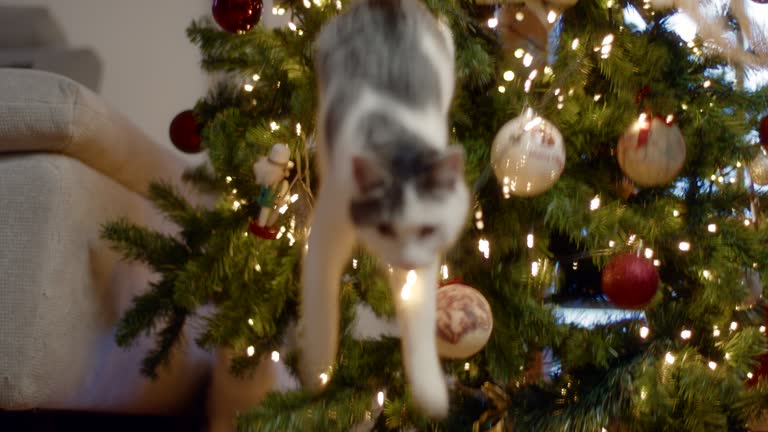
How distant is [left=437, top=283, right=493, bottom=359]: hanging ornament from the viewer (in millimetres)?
523

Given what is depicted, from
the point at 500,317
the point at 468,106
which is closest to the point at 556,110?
the point at 468,106

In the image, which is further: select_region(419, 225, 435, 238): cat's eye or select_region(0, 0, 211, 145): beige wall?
select_region(0, 0, 211, 145): beige wall

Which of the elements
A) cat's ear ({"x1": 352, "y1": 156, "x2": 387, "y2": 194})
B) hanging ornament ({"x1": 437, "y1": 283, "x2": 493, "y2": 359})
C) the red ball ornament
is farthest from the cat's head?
the red ball ornament

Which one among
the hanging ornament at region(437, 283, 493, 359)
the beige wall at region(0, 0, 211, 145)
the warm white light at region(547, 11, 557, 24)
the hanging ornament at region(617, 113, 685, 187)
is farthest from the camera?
the beige wall at region(0, 0, 211, 145)

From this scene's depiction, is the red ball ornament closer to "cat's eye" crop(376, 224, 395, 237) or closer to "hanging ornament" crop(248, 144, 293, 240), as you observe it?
"hanging ornament" crop(248, 144, 293, 240)

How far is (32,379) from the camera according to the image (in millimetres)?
840

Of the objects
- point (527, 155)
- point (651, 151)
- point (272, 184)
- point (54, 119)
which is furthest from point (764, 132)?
point (54, 119)

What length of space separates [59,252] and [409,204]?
649 millimetres

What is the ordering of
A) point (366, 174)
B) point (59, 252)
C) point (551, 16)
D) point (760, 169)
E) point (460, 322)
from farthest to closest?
1. point (760, 169)
2. point (59, 252)
3. point (551, 16)
4. point (460, 322)
5. point (366, 174)

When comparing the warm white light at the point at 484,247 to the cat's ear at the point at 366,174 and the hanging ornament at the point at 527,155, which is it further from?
the cat's ear at the point at 366,174

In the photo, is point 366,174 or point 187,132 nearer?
point 366,174

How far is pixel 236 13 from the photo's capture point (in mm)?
702

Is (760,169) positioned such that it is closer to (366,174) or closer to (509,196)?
(509,196)

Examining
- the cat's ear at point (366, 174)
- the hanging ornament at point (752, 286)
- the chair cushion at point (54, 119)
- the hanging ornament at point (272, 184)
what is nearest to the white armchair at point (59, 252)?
the chair cushion at point (54, 119)
